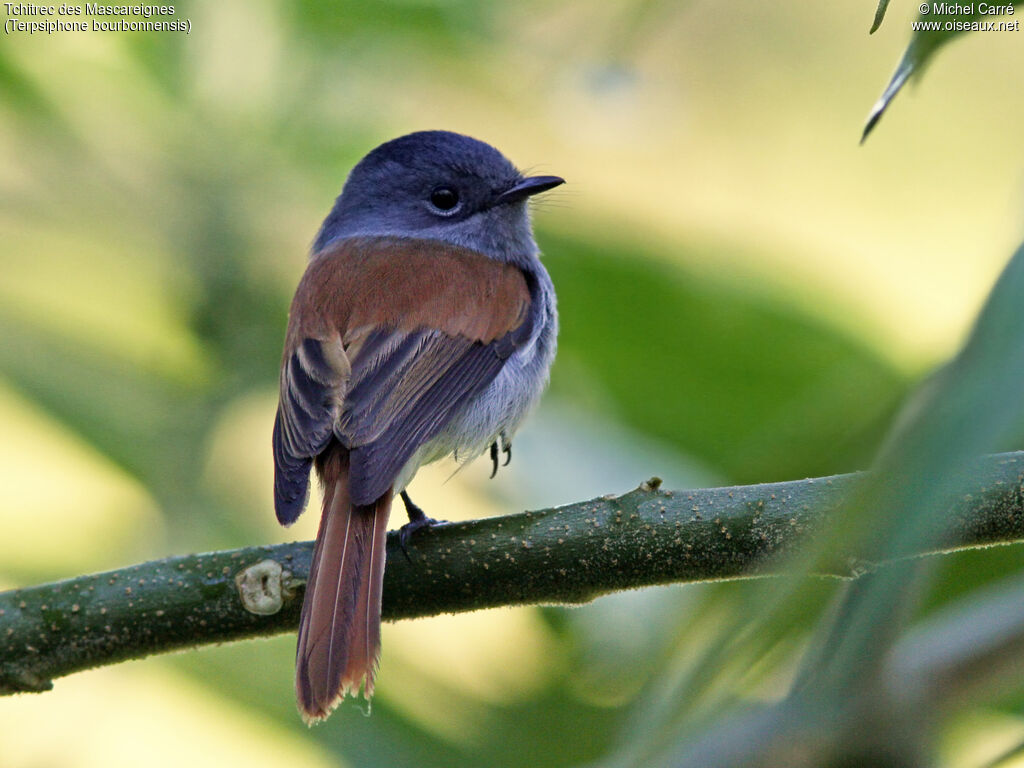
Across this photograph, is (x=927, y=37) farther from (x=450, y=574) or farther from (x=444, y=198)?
(x=444, y=198)

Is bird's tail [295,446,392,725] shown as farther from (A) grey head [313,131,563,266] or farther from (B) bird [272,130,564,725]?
(A) grey head [313,131,563,266]

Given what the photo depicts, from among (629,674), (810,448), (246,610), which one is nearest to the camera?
(810,448)

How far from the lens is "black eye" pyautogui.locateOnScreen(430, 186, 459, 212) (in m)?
4.05

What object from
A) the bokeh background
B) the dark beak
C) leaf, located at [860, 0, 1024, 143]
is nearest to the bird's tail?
the bokeh background

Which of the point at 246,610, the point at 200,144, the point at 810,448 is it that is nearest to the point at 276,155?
the point at 200,144

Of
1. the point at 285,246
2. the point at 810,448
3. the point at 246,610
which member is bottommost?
the point at 810,448

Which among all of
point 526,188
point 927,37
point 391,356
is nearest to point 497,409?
point 391,356

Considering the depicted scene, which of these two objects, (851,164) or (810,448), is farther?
(851,164)

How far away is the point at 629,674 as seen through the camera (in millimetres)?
1604

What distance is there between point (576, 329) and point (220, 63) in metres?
1.38

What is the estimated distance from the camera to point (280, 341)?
10.7ft

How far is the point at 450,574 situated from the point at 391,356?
0.88 metres

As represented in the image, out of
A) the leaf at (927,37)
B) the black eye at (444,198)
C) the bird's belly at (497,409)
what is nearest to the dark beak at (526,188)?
the black eye at (444,198)

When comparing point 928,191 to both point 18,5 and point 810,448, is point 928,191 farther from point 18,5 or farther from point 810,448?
point 810,448
